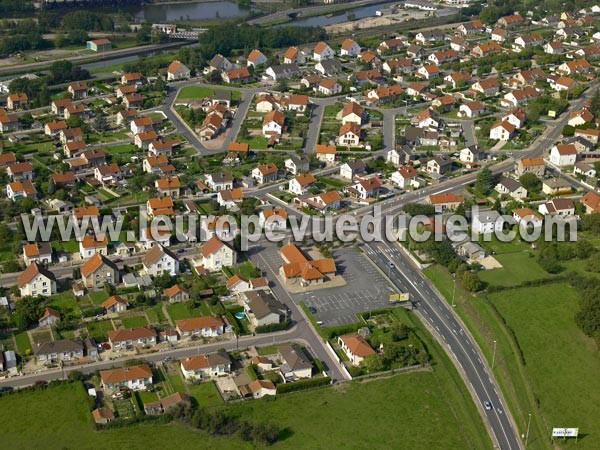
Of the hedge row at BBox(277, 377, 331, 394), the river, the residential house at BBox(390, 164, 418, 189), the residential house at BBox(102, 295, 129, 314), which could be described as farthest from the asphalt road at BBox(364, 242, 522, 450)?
the river

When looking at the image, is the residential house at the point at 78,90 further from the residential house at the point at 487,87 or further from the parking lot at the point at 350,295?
the parking lot at the point at 350,295

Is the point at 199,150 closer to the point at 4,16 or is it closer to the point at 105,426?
the point at 105,426

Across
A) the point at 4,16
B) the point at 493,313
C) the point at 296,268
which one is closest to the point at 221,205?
the point at 296,268

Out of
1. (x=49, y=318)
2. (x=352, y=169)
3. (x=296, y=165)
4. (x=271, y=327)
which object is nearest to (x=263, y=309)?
(x=271, y=327)

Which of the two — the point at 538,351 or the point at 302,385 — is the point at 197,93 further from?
the point at 538,351

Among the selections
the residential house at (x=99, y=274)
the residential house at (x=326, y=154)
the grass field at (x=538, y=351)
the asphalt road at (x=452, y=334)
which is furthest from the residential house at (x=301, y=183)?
the residential house at (x=99, y=274)
